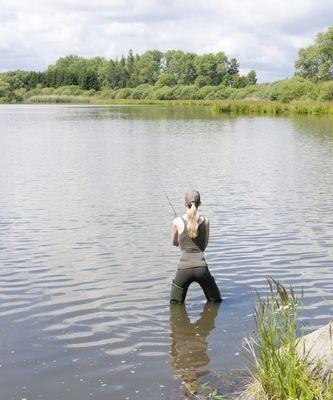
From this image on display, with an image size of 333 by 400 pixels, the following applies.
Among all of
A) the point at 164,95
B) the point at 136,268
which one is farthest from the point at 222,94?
the point at 136,268

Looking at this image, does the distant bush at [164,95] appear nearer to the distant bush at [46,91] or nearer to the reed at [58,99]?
the reed at [58,99]

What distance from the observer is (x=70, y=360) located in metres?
7.07

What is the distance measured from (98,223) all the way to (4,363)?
7960 mm

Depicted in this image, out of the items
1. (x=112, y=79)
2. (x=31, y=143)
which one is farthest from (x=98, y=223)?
(x=112, y=79)

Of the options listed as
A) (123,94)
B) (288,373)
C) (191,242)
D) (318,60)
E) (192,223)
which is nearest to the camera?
(288,373)

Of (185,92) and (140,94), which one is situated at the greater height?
(140,94)

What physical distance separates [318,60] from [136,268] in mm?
116945

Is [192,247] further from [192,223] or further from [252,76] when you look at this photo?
[252,76]

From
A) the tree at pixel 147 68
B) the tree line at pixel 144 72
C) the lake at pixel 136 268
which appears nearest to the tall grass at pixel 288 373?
the lake at pixel 136 268

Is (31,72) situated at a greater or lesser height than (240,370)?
greater

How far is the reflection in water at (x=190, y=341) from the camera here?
6820 millimetres

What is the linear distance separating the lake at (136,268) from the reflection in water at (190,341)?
0.08 feet

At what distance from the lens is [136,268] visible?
11133 millimetres

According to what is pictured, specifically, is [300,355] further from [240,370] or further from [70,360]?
[70,360]
